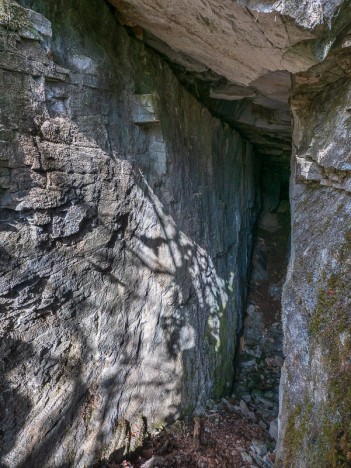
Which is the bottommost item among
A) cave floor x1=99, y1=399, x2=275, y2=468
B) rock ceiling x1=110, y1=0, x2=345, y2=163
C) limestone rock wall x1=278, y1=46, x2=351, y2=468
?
cave floor x1=99, y1=399, x2=275, y2=468

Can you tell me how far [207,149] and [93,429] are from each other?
16.4 feet

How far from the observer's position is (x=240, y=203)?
28.1ft

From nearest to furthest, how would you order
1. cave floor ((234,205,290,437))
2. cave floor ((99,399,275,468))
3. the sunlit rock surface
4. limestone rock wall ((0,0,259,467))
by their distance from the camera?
the sunlit rock surface
limestone rock wall ((0,0,259,467))
cave floor ((99,399,275,468))
cave floor ((234,205,290,437))

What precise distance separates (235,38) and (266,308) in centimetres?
737

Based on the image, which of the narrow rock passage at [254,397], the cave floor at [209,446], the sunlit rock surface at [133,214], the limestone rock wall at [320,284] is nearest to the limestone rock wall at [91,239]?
the sunlit rock surface at [133,214]

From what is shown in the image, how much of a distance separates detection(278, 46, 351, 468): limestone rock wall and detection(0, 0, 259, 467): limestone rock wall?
73.5 inches

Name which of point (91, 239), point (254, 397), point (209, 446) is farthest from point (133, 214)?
point (254, 397)

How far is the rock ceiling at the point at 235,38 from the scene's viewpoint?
267 centimetres

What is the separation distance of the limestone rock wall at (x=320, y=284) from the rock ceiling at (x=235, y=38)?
53 cm

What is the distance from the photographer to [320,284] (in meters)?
3.12

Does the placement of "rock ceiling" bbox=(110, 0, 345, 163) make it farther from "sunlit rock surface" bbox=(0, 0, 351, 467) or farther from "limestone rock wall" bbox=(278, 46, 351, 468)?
"limestone rock wall" bbox=(278, 46, 351, 468)

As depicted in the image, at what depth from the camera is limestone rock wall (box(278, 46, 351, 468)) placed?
7.95 ft

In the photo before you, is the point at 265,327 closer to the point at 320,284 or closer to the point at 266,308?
the point at 266,308

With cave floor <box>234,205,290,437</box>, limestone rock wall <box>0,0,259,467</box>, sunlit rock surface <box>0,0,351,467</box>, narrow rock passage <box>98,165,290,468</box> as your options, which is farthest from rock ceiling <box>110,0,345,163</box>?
cave floor <box>234,205,290,437</box>
